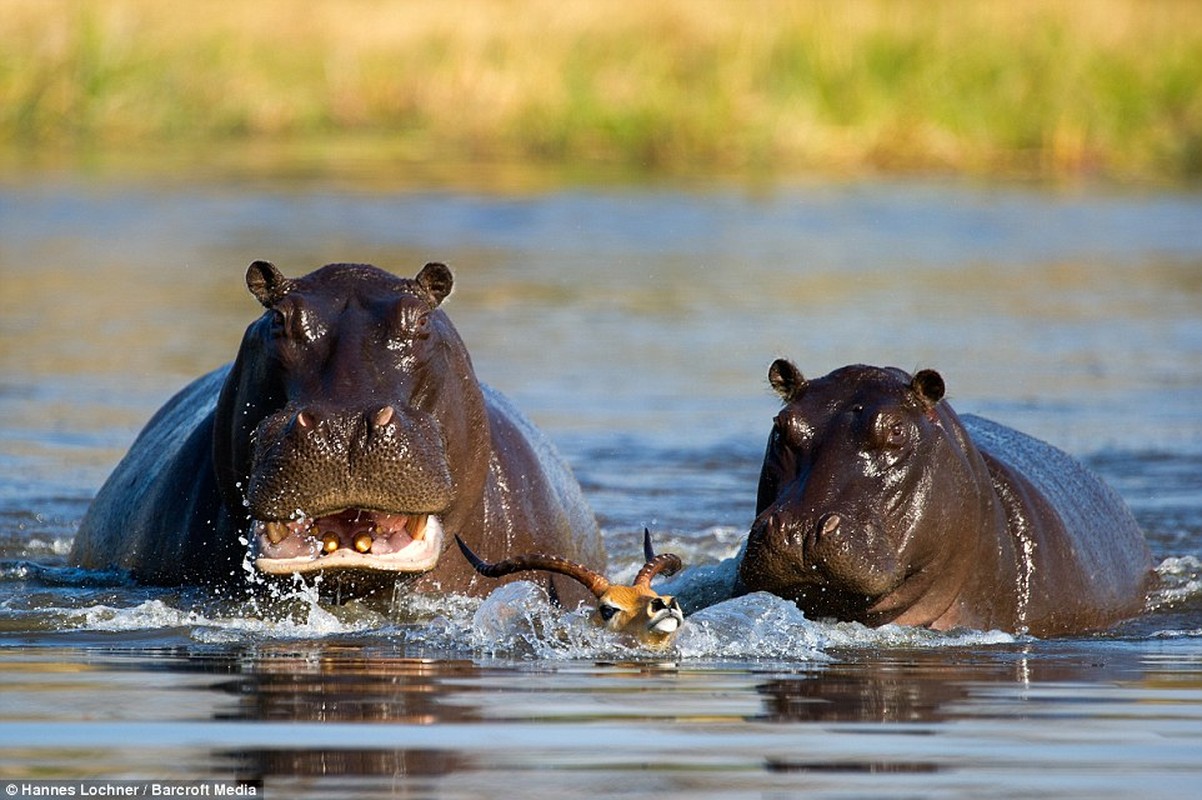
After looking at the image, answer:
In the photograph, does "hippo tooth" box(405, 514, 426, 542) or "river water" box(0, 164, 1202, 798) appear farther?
"hippo tooth" box(405, 514, 426, 542)

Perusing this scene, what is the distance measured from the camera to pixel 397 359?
21.4 feet

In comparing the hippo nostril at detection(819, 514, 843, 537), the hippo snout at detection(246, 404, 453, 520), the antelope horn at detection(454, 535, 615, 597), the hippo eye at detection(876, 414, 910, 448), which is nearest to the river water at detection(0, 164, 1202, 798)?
the antelope horn at detection(454, 535, 615, 597)

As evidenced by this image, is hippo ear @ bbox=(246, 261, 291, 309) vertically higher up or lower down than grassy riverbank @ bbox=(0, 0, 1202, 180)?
lower down

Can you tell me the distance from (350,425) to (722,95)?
20.1 metres

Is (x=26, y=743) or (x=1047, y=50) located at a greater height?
(x=1047, y=50)

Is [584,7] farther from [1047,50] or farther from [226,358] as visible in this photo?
[226,358]

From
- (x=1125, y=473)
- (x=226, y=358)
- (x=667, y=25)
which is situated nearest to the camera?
(x=1125, y=473)

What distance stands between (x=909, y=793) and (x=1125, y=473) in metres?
6.46

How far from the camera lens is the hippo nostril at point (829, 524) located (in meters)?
6.48

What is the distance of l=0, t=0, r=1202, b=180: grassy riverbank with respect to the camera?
25.7m

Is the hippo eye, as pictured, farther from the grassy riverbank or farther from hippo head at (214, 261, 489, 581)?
the grassy riverbank

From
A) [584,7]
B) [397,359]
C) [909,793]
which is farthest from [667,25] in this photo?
[909,793]

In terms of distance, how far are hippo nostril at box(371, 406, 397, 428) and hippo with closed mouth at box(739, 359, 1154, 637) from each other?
1.07 m

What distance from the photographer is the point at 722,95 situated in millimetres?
25891
